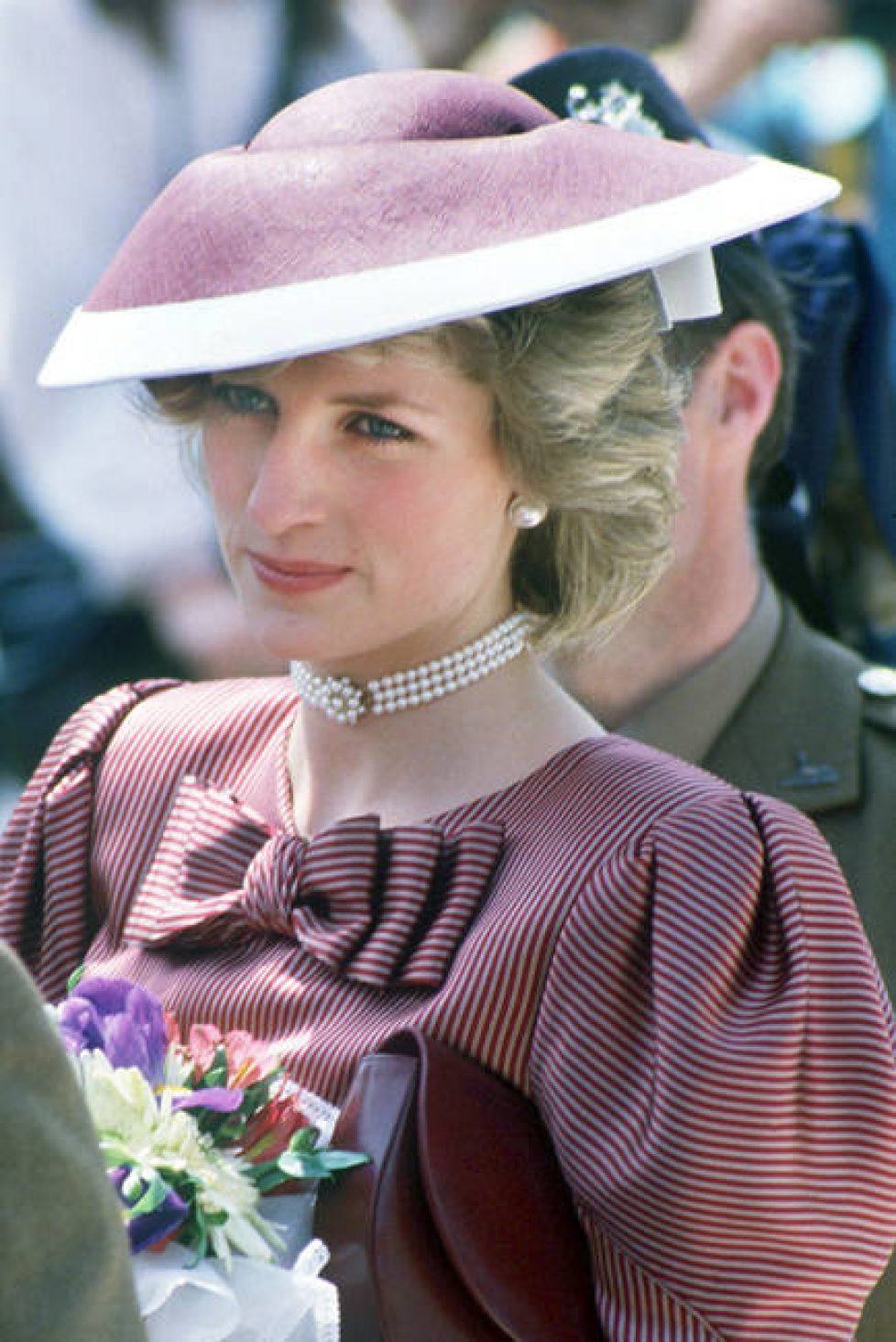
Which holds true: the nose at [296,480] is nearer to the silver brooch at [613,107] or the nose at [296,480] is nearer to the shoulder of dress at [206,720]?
the shoulder of dress at [206,720]

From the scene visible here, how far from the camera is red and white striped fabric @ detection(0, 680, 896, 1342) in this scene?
1.54m

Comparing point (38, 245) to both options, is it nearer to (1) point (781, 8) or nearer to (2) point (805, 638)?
(2) point (805, 638)

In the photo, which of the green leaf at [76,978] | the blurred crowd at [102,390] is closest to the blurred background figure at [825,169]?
the blurred crowd at [102,390]

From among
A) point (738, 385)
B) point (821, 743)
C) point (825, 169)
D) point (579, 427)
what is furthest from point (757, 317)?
point (825, 169)

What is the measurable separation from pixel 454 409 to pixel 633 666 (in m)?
0.74

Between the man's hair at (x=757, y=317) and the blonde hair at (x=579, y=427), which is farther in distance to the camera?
the man's hair at (x=757, y=317)

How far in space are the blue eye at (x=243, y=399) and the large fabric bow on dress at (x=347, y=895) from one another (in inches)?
13.2

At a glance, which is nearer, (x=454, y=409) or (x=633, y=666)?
(x=454, y=409)

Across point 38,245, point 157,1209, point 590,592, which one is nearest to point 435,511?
point 590,592

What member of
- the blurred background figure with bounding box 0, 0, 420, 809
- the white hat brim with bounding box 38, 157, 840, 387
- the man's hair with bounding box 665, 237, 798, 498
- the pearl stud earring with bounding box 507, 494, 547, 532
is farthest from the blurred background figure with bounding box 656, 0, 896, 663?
the white hat brim with bounding box 38, 157, 840, 387

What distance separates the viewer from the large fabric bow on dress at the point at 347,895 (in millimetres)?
1677

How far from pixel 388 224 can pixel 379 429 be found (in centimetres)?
18

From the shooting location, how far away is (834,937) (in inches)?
63.4

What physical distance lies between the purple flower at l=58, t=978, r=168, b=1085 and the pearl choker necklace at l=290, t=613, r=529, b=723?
1.05 feet
